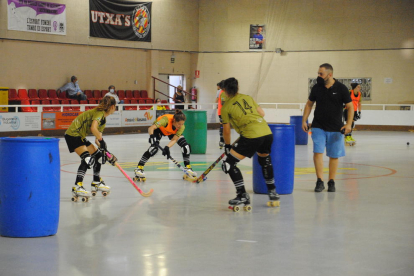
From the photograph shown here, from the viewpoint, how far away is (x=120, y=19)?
3056 centimetres

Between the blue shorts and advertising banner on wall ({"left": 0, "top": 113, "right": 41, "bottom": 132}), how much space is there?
14234 mm

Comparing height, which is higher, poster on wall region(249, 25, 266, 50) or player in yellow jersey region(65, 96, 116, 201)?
poster on wall region(249, 25, 266, 50)

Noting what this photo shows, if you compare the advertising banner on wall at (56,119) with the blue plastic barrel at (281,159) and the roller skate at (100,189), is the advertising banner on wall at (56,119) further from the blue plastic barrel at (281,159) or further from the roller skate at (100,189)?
the blue plastic barrel at (281,159)

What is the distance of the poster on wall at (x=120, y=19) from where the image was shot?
96.2 feet

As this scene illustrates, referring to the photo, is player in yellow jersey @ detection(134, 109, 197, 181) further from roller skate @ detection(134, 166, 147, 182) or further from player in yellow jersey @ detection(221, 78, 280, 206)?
player in yellow jersey @ detection(221, 78, 280, 206)

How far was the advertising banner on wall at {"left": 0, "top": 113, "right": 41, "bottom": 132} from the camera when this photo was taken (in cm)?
2111

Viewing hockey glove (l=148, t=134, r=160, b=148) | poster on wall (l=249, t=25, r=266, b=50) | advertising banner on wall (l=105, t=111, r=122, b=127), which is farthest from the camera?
poster on wall (l=249, t=25, r=266, b=50)

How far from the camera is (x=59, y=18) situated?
90.4ft

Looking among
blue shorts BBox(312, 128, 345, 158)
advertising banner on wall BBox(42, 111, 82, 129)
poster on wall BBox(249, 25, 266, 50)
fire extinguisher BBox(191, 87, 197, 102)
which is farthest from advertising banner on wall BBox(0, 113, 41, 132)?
poster on wall BBox(249, 25, 266, 50)

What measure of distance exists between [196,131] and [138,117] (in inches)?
400

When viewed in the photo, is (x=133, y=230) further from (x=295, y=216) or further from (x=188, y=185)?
(x=188, y=185)

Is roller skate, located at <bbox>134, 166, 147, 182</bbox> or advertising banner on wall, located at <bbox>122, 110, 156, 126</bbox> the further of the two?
advertising banner on wall, located at <bbox>122, 110, 156, 126</bbox>

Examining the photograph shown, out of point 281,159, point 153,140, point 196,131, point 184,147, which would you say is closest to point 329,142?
point 281,159

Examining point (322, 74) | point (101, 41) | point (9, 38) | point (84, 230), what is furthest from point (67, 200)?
point (101, 41)
